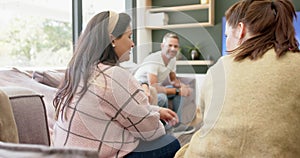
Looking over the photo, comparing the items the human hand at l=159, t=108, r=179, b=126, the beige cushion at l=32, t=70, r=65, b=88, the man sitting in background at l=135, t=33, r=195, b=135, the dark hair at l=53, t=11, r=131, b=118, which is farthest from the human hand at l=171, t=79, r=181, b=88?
the beige cushion at l=32, t=70, r=65, b=88

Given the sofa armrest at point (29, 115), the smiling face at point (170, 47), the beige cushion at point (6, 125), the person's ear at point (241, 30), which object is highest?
the person's ear at point (241, 30)

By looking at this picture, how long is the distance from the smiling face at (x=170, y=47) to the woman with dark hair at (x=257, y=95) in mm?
127

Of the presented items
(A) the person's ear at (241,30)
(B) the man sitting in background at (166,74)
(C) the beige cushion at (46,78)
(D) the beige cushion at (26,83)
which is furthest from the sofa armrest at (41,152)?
(C) the beige cushion at (46,78)

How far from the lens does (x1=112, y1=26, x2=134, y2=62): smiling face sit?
106 centimetres

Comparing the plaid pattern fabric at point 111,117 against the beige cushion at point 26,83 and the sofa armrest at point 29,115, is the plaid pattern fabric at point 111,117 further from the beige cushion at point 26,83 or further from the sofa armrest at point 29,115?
the beige cushion at point 26,83

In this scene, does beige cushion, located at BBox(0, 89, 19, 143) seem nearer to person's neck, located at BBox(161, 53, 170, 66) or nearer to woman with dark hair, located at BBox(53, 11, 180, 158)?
woman with dark hair, located at BBox(53, 11, 180, 158)

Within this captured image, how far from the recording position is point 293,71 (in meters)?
0.93

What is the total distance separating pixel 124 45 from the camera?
108 centimetres

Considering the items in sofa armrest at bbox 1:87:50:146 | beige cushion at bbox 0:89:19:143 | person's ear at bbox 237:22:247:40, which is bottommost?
sofa armrest at bbox 1:87:50:146

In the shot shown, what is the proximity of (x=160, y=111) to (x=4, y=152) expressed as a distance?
2.18ft

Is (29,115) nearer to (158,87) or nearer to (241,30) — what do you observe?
(158,87)

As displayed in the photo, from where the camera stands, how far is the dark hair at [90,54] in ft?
3.58

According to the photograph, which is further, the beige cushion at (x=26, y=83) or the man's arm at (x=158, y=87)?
the beige cushion at (x=26, y=83)

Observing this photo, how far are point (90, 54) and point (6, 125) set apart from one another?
43cm
